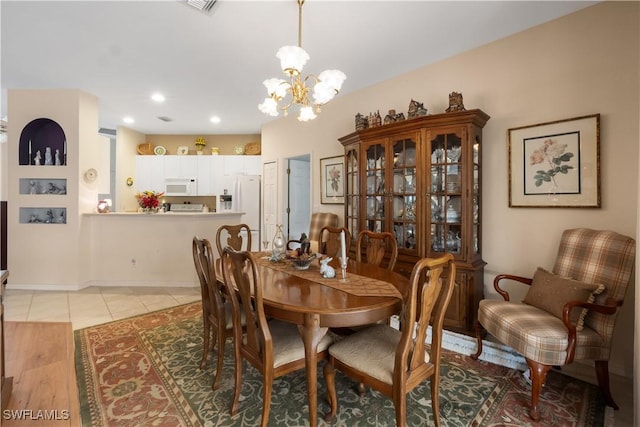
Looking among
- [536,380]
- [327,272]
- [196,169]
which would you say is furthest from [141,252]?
[536,380]

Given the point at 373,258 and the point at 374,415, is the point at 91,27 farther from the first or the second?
the point at 374,415

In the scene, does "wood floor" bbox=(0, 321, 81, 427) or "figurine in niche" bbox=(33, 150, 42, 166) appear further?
"figurine in niche" bbox=(33, 150, 42, 166)

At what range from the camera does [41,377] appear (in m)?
1.92

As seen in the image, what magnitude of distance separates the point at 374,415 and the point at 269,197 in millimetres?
4496

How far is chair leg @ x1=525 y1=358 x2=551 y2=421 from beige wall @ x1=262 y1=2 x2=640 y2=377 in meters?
0.94

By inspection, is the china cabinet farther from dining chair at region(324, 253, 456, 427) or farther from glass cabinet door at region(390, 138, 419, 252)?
dining chair at region(324, 253, 456, 427)

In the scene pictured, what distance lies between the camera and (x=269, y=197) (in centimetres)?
584

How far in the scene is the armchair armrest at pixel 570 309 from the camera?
71.0 inches

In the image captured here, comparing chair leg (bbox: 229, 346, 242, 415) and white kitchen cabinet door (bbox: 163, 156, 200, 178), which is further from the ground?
white kitchen cabinet door (bbox: 163, 156, 200, 178)

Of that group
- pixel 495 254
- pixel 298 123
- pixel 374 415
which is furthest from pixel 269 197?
pixel 374 415

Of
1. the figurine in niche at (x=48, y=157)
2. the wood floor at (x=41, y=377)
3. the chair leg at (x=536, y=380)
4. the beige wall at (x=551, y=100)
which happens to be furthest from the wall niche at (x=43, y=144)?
the chair leg at (x=536, y=380)

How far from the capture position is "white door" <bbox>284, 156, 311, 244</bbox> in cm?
559

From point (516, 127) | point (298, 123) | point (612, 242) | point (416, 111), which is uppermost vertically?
point (298, 123)

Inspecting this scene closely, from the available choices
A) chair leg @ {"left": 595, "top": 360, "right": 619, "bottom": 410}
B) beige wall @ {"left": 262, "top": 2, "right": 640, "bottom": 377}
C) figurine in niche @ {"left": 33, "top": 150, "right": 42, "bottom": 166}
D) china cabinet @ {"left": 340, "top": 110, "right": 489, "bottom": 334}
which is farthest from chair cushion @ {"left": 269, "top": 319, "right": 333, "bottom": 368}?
figurine in niche @ {"left": 33, "top": 150, "right": 42, "bottom": 166}
